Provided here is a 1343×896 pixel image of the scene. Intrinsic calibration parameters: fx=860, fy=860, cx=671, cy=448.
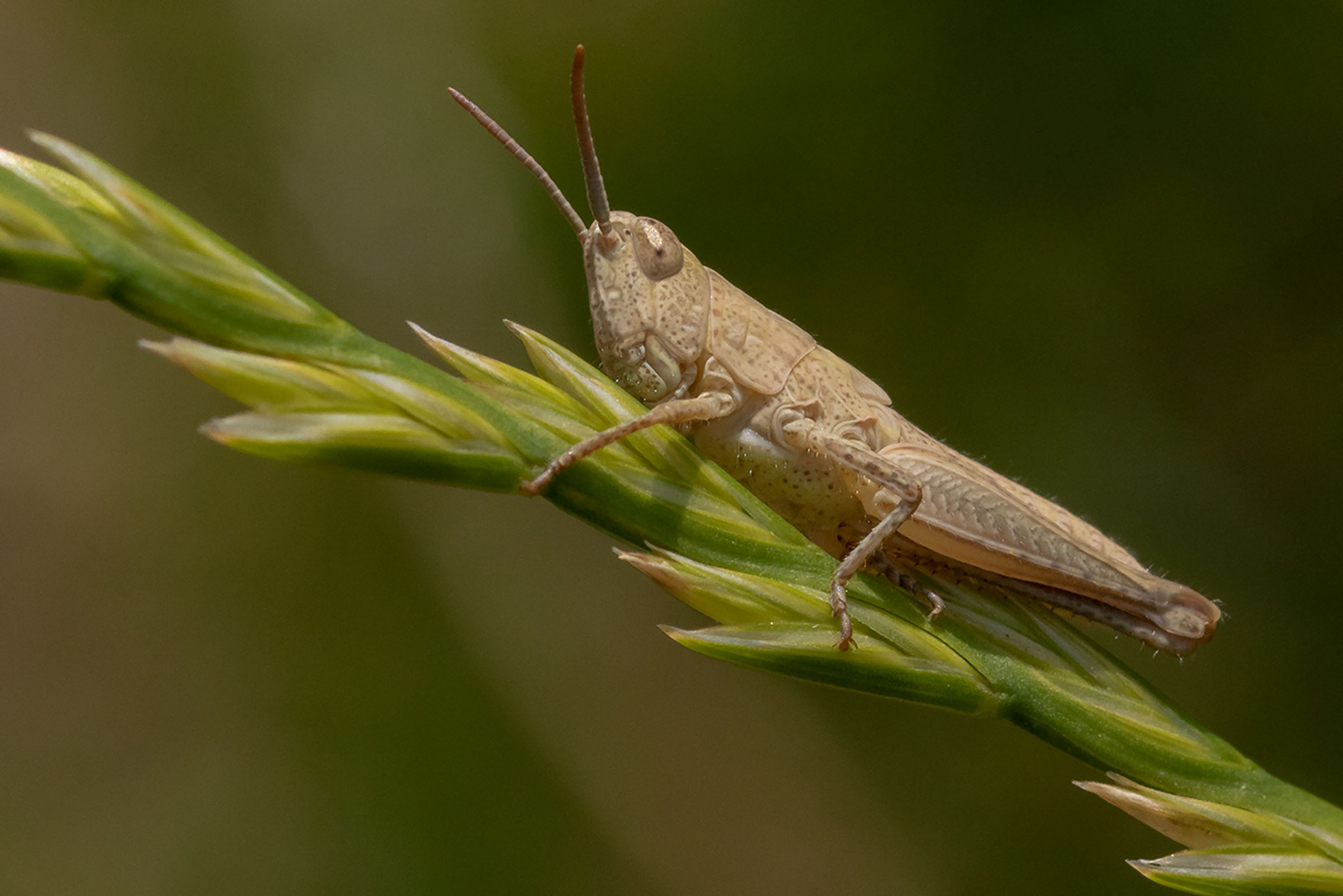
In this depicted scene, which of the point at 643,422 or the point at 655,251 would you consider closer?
the point at 643,422

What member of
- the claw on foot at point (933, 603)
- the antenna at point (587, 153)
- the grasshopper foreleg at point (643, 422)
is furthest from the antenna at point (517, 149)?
the claw on foot at point (933, 603)

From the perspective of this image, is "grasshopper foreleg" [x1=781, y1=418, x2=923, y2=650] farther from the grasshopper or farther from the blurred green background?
the blurred green background

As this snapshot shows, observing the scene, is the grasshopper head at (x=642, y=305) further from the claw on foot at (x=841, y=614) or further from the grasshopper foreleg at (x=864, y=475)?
the claw on foot at (x=841, y=614)

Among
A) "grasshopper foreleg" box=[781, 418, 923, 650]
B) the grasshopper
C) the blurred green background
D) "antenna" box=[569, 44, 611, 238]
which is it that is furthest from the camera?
the blurred green background

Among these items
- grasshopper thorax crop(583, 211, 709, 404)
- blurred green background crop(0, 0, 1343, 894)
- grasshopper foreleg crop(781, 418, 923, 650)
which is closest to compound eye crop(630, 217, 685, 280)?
grasshopper thorax crop(583, 211, 709, 404)

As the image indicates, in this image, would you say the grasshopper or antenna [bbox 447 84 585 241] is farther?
the grasshopper

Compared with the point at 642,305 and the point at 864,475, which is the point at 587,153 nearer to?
the point at 642,305

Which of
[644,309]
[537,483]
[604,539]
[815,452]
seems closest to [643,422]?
[537,483]
